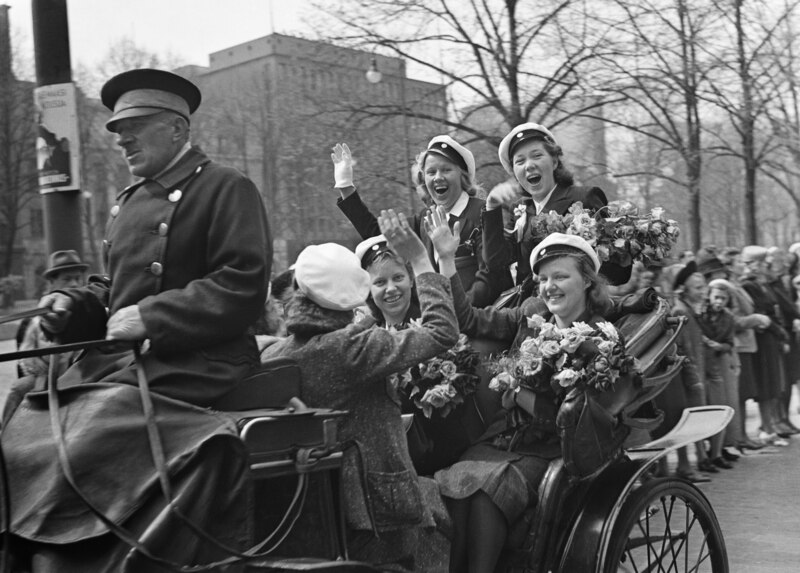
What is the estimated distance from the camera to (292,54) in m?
16.0

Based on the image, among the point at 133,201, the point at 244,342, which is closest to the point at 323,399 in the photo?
the point at 244,342

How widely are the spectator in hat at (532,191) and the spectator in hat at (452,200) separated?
14 cm

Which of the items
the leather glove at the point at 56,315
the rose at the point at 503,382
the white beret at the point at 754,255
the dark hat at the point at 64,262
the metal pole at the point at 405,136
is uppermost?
the metal pole at the point at 405,136

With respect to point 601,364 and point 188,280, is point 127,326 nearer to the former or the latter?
point 188,280

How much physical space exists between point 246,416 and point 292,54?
1391cm

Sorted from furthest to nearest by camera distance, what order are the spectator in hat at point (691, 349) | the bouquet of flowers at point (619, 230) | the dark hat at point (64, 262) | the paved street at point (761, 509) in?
the spectator in hat at point (691, 349) < the paved street at point (761, 509) < the dark hat at point (64, 262) < the bouquet of flowers at point (619, 230)

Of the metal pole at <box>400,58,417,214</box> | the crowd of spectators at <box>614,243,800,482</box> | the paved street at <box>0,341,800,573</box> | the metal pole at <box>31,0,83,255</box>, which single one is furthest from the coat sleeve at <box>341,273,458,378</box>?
the metal pole at <box>400,58,417,214</box>

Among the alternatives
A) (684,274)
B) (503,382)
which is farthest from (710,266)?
(503,382)

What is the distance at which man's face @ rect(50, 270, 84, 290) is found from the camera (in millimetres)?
5703

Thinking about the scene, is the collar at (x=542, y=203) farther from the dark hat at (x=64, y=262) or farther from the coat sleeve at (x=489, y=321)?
the dark hat at (x=64, y=262)

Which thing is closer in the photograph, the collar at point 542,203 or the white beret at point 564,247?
the white beret at point 564,247

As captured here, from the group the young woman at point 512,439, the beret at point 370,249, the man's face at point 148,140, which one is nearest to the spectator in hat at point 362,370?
the young woman at point 512,439

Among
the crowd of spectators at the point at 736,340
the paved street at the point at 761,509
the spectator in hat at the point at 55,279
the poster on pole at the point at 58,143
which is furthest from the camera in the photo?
the crowd of spectators at the point at 736,340

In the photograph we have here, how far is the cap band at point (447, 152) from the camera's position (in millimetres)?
4805
